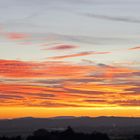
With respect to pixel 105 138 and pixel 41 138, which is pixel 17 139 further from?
pixel 105 138

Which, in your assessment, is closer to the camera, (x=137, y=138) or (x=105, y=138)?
(x=105, y=138)

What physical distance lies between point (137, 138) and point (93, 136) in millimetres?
16121

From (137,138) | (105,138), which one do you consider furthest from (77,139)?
(137,138)

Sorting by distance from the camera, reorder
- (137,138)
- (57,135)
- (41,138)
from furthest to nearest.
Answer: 1. (137,138)
2. (57,135)
3. (41,138)

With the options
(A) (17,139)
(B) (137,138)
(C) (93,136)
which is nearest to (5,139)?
(A) (17,139)

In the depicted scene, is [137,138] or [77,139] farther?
[137,138]

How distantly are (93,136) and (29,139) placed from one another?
1454 cm

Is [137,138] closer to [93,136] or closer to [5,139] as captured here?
[93,136]

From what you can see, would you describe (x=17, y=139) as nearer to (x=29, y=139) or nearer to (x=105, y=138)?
(x=29, y=139)

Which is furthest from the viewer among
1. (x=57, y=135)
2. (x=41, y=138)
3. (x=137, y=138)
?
(x=137, y=138)

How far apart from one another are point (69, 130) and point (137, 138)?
18.6 meters

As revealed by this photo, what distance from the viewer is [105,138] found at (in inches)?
4215

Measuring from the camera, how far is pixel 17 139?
104 meters

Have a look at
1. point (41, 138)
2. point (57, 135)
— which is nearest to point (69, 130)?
point (57, 135)
